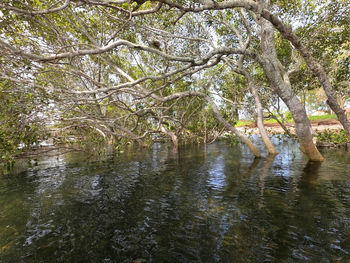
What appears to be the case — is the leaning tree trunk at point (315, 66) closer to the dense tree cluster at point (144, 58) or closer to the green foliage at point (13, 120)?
the dense tree cluster at point (144, 58)

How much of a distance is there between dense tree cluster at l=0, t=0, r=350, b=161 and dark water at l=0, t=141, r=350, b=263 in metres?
3.36

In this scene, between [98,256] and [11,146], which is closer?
[98,256]

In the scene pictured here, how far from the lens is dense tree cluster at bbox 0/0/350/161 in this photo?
6.71 m

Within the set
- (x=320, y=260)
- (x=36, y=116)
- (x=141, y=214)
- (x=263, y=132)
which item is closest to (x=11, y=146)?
(x=36, y=116)

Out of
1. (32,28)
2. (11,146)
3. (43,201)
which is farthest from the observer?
(32,28)

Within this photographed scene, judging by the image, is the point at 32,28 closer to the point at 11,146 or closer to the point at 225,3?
the point at 11,146

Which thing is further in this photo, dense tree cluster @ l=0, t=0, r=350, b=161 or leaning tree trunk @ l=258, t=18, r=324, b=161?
leaning tree trunk @ l=258, t=18, r=324, b=161

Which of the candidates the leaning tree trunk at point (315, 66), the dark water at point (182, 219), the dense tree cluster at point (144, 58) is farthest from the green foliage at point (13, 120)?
the leaning tree trunk at point (315, 66)

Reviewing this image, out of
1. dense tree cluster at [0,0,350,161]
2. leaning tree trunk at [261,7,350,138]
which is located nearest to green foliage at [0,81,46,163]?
dense tree cluster at [0,0,350,161]

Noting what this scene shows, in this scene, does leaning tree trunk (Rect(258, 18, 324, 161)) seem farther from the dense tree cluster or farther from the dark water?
the dark water

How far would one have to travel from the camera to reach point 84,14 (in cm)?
1079

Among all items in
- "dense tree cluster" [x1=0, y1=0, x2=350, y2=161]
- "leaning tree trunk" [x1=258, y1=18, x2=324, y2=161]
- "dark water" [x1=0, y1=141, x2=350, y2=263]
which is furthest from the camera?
"leaning tree trunk" [x1=258, y1=18, x2=324, y2=161]

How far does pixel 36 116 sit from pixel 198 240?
890 cm

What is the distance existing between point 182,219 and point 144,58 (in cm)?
1396
